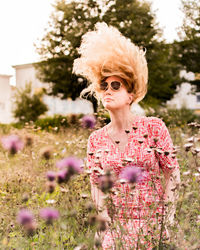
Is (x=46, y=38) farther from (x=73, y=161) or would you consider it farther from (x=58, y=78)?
(x=73, y=161)

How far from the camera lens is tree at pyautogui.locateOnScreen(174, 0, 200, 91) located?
18422mm

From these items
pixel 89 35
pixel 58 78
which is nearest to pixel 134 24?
pixel 58 78

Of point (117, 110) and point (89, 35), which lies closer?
point (117, 110)

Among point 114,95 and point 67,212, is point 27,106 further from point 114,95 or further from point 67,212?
point 67,212

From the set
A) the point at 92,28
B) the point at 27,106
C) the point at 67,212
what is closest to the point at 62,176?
the point at 67,212

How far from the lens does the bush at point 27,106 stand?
78.4ft

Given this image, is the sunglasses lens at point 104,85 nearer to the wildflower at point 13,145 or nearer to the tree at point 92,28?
the wildflower at point 13,145

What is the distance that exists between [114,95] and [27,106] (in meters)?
22.1

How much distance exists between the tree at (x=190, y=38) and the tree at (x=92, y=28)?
2.79 feet

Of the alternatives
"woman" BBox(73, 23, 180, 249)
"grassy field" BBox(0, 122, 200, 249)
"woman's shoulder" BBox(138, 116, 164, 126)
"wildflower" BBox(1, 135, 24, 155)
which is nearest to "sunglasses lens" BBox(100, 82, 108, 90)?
"woman" BBox(73, 23, 180, 249)

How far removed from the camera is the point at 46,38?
19953mm

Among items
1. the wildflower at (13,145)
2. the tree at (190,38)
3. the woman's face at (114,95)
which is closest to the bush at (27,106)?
the tree at (190,38)

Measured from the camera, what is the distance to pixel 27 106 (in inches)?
944

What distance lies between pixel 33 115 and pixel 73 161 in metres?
23.4
